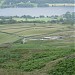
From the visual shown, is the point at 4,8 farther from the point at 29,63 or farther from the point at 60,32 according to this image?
the point at 29,63

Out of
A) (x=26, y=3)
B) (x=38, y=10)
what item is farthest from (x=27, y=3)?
(x=38, y=10)

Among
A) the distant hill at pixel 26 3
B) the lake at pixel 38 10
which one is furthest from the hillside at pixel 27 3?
the lake at pixel 38 10

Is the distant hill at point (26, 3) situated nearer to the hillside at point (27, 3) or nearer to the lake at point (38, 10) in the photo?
the hillside at point (27, 3)

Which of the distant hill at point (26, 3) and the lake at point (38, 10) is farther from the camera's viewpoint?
the distant hill at point (26, 3)

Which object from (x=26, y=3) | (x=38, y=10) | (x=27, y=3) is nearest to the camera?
(x=38, y=10)

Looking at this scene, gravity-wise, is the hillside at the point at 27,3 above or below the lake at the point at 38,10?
above

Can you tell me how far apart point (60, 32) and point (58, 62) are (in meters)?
23.5

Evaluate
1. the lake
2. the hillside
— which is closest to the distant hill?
the hillside

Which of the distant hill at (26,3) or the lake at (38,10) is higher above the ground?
→ the distant hill at (26,3)

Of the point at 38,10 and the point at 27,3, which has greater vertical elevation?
the point at 27,3

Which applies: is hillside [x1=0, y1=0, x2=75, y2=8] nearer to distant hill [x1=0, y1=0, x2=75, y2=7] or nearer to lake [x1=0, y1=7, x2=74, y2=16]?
distant hill [x1=0, y1=0, x2=75, y2=7]

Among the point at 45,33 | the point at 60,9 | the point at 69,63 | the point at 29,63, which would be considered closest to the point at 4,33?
the point at 45,33

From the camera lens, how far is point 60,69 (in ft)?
45.1

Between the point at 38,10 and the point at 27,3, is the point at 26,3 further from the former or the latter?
the point at 38,10
